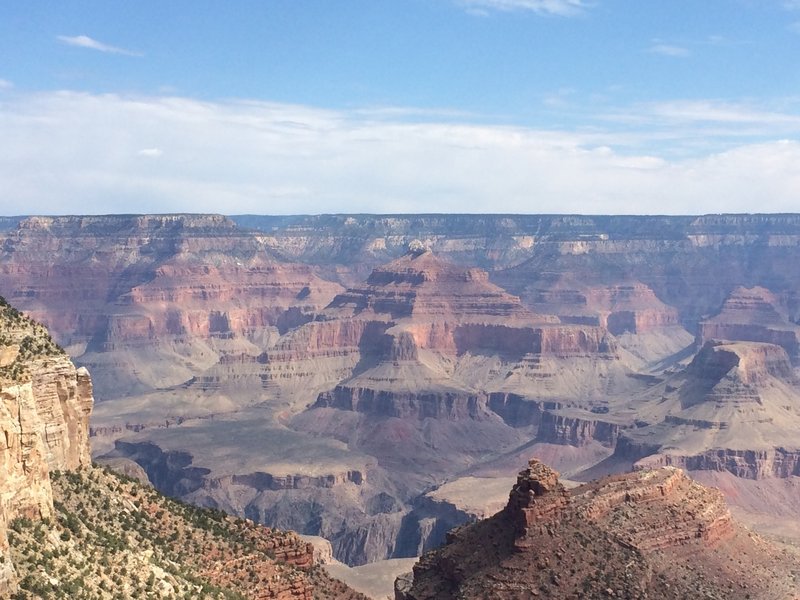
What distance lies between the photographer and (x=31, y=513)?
36.0 m

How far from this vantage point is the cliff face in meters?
34.0

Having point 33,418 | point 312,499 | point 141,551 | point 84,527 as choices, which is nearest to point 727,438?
point 312,499

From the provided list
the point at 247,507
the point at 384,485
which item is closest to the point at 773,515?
the point at 384,485

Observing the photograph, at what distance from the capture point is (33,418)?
35781mm

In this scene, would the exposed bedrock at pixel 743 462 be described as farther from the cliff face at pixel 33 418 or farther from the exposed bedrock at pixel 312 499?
the cliff face at pixel 33 418

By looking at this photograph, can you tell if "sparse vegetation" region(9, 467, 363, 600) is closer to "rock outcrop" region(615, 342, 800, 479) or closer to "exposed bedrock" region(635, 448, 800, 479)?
"rock outcrop" region(615, 342, 800, 479)

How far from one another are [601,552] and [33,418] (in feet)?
107

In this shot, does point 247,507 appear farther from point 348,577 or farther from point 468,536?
point 468,536

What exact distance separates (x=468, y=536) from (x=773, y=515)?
10988 centimetres

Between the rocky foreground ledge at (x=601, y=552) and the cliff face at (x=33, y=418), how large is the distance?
21.7 meters

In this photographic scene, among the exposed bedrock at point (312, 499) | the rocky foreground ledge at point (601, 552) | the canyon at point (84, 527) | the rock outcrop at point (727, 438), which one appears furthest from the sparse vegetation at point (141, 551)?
the rock outcrop at point (727, 438)

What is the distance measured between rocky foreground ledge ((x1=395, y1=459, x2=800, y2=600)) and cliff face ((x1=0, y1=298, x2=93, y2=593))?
856 inches

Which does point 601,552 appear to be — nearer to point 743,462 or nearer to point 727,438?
point 743,462

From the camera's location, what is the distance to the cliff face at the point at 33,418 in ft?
112
